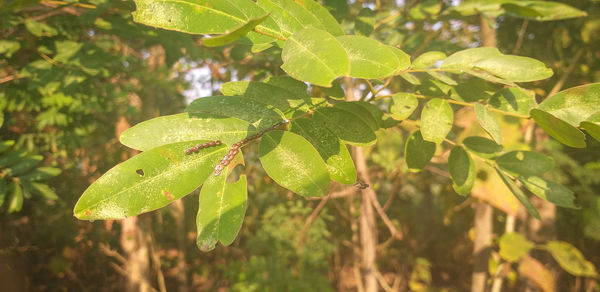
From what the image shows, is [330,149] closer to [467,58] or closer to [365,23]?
[467,58]

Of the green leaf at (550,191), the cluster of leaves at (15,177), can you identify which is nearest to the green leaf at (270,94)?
the green leaf at (550,191)

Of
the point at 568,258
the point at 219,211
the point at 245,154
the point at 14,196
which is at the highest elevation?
the point at 219,211

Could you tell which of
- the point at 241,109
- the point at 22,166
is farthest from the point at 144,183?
the point at 22,166

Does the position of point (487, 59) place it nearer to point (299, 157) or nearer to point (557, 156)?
point (299, 157)

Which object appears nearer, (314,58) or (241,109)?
(314,58)

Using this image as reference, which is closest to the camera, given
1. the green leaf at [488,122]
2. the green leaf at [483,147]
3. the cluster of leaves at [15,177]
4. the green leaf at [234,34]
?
the green leaf at [234,34]

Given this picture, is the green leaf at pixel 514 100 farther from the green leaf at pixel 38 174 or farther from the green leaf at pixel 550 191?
the green leaf at pixel 38 174

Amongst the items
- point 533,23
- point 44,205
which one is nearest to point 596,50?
point 533,23
